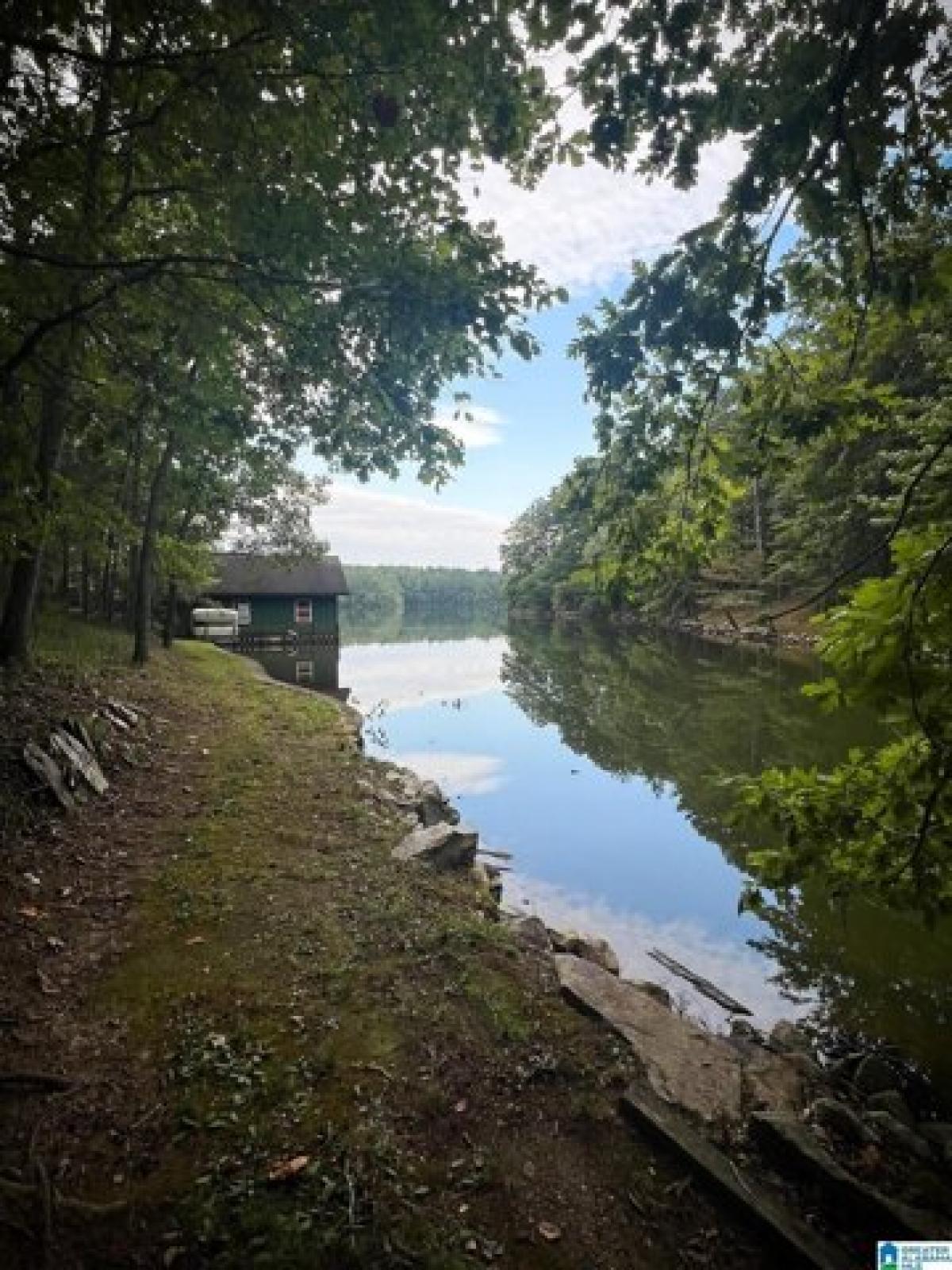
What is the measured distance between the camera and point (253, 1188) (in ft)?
11.2

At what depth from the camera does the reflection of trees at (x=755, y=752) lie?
7.17 metres

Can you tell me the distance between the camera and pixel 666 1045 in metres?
5.16

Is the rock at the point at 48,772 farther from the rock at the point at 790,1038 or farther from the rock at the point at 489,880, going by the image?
the rock at the point at 790,1038

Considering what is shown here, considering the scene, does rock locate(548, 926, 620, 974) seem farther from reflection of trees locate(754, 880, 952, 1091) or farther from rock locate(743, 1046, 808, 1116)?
reflection of trees locate(754, 880, 952, 1091)

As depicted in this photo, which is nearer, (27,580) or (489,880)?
(489,880)

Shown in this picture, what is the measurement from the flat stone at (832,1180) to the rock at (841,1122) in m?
0.51

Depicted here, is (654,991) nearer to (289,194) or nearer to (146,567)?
(289,194)

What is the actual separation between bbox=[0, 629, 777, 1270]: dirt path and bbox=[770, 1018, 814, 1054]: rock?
263cm

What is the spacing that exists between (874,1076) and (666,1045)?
2265mm

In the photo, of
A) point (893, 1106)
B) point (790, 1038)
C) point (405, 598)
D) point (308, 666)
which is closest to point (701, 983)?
point (790, 1038)

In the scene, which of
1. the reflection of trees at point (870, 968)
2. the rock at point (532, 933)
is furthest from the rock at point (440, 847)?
the reflection of trees at point (870, 968)

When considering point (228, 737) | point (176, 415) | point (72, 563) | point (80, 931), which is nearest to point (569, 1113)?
point (80, 931)

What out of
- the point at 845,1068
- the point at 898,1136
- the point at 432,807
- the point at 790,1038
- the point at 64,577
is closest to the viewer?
the point at 898,1136

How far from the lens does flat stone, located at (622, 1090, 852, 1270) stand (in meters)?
3.43
